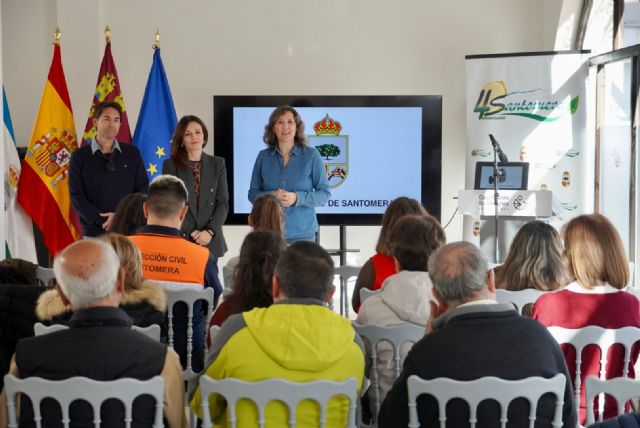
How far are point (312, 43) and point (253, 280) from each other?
524 cm

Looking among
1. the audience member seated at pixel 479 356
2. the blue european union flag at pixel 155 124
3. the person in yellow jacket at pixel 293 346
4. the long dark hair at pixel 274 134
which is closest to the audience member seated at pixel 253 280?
the person in yellow jacket at pixel 293 346

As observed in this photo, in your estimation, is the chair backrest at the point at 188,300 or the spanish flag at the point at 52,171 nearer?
the chair backrest at the point at 188,300

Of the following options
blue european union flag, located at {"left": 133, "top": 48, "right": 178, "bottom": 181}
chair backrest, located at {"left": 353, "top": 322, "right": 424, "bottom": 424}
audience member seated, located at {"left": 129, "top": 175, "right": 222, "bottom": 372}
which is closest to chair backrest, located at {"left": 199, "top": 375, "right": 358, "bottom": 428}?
chair backrest, located at {"left": 353, "top": 322, "right": 424, "bottom": 424}

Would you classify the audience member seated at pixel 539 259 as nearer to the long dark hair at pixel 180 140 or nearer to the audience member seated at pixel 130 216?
the audience member seated at pixel 130 216

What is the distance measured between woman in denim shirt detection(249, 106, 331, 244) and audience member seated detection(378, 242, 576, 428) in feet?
10.6

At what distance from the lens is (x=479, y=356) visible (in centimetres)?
224

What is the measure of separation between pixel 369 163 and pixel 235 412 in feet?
17.6

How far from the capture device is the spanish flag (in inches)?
257

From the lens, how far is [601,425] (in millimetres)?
1521

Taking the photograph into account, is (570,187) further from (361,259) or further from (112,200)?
(112,200)

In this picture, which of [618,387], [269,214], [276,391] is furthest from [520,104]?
[276,391]

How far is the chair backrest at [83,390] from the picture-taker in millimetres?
2111

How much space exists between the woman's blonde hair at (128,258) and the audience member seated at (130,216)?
890 millimetres

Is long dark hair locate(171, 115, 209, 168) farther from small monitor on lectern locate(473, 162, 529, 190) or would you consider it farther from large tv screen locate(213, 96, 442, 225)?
small monitor on lectern locate(473, 162, 529, 190)
